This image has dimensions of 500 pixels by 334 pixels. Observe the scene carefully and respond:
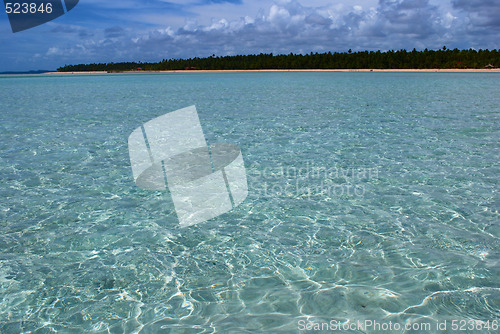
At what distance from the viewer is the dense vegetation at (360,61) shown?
136 metres

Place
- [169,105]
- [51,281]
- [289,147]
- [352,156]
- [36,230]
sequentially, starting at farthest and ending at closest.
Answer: [169,105] < [289,147] < [352,156] < [36,230] < [51,281]

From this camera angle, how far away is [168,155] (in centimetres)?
1331

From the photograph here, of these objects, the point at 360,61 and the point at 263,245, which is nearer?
the point at 263,245

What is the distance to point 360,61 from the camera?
155 metres

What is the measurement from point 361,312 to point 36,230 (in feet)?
20.3

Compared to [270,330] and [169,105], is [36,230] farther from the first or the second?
[169,105]

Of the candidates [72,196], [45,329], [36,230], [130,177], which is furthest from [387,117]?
[45,329]

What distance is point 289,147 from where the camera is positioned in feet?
46.8

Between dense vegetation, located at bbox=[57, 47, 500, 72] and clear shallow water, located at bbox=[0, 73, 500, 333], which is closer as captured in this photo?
clear shallow water, located at bbox=[0, 73, 500, 333]

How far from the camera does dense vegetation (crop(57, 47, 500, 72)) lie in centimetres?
13574

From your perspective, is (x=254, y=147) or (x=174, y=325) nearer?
(x=174, y=325)

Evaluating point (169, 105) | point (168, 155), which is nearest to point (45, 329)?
point (168, 155)

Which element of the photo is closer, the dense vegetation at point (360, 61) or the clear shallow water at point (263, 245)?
the clear shallow water at point (263, 245)

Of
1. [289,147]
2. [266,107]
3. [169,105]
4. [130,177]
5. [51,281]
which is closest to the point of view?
[51,281]
